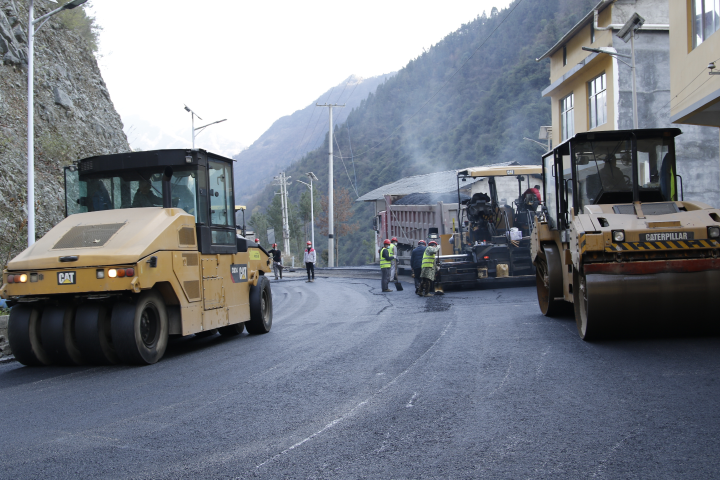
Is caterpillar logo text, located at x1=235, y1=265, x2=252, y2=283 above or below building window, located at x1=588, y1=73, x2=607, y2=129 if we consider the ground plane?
below

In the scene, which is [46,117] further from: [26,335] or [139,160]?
[26,335]

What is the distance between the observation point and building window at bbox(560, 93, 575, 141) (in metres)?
29.6

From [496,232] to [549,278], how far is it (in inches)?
337

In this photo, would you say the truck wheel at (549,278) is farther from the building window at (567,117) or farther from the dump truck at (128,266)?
the building window at (567,117)

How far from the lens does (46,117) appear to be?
2336 centimetres

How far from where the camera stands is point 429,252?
55.7 ft

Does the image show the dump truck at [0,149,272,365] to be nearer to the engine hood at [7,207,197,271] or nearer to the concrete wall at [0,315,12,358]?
the engine hood at [7,207,197,271]

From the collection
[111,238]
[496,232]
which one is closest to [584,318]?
[111,238]

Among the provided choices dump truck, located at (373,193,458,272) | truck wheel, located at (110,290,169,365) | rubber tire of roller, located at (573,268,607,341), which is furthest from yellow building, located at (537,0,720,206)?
truck wheel, located at (110,290,169,365)

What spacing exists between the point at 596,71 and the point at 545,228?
18.8 metres

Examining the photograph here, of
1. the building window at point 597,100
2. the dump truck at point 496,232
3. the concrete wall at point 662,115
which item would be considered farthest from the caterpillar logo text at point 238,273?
the building window at point 597,100

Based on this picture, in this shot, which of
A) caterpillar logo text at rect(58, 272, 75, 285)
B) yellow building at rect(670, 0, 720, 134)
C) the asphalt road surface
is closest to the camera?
the asphalt road surface

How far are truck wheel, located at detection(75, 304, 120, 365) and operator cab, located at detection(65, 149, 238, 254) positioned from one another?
169 centimetres

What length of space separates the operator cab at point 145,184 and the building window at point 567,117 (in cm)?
2350
